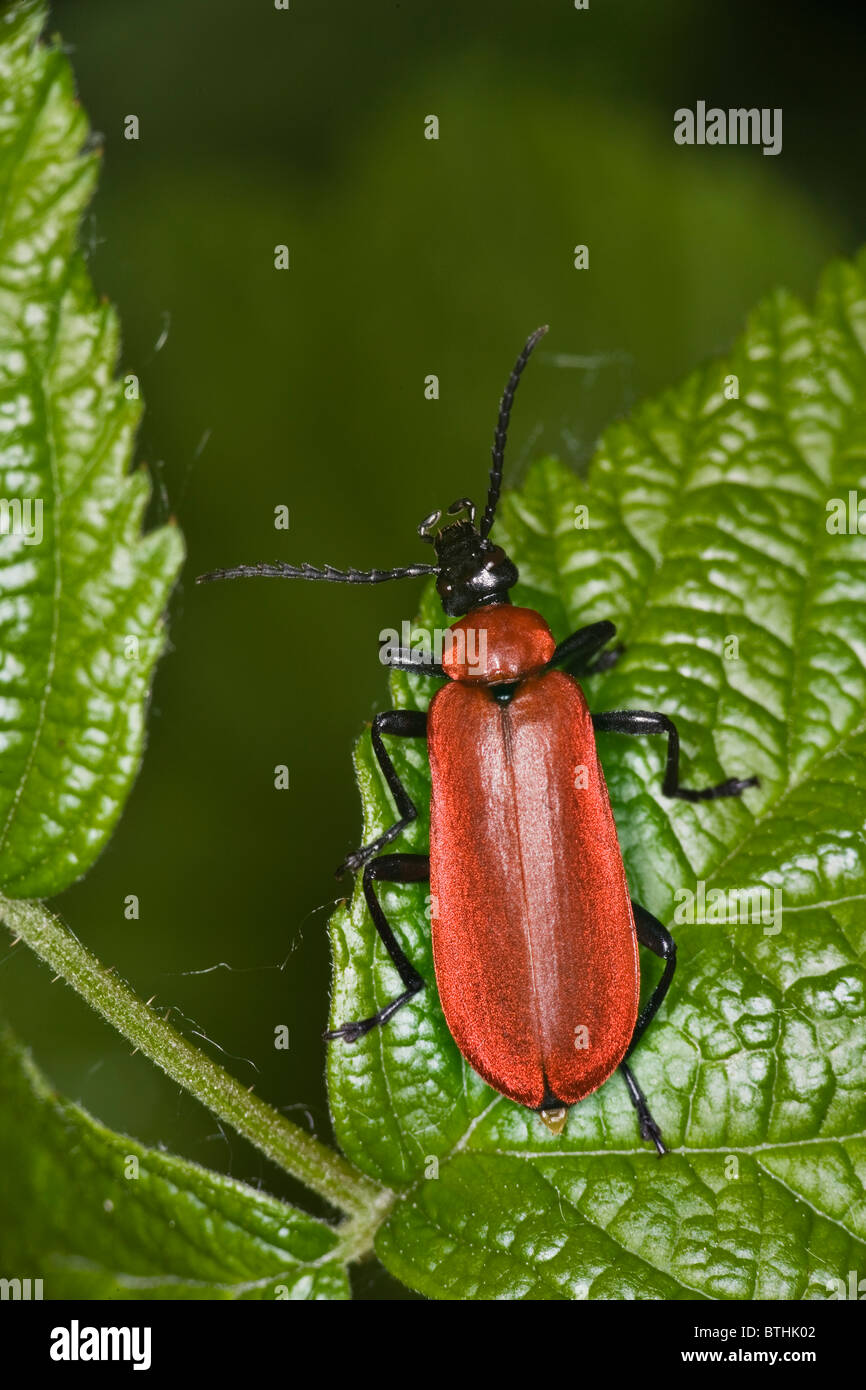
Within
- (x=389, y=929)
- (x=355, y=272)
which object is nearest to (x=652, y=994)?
(x=389, y=929)

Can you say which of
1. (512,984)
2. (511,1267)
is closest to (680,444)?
(512,984)

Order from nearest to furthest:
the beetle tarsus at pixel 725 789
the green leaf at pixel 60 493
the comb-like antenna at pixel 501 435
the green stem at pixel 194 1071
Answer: the green stem at pixel 194 1071
the green leaf at pixel 60 493
the beetle tarsus at pixel 725 789
the comb-like antenna at pixel 501 435

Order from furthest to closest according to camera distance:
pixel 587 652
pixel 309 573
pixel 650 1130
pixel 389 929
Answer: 1. pixel 309 573
2. pixel 587 652
3. pixel 389 929
4. pixel 650 1130

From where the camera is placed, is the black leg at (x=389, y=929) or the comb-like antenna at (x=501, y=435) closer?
the black leg at (x=389, y=929)

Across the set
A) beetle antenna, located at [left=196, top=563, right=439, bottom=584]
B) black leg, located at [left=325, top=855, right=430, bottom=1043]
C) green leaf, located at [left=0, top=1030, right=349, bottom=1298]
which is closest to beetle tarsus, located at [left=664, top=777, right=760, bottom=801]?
black leg, located at [left=325, top=855, right=430, bottom=1043]

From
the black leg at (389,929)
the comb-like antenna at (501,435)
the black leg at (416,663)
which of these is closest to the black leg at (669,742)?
the black leg at (416,663)

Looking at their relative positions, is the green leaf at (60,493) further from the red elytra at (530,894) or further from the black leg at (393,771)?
the red elytra at (530,894)

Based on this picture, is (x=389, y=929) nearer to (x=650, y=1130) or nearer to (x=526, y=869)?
(x=526, y=869)
